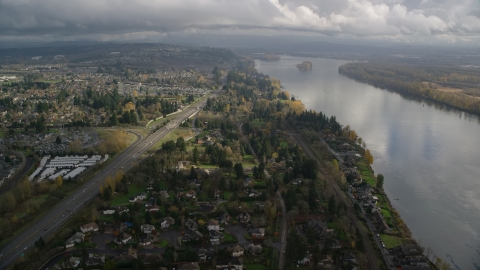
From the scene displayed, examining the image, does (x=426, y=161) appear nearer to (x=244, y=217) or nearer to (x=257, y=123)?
(x=257, y=123)

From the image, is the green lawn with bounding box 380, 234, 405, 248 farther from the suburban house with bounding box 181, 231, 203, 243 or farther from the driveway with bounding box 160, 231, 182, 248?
the driveway with bounding box 160, 231, 182, 248

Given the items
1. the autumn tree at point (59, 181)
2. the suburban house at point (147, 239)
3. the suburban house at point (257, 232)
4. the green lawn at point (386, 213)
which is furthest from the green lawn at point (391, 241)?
the autumn tree at point (59, 181)

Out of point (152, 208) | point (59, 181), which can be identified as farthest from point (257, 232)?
point (59, 181)

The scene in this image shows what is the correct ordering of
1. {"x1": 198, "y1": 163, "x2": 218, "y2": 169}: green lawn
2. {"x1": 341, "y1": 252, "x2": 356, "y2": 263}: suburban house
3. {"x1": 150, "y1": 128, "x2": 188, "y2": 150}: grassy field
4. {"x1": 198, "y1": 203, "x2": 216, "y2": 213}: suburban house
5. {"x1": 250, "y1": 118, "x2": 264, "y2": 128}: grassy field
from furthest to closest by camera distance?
{"x1": 250, "y1": 118, "x2": 264, "y2": 128}: grassy field, {"x1": 150, "y1": 128, "x2": 188, "y2": 150}: grassy field, {"x1": 198, "y1": 163, "x2": 218, "y2": 169}: green lawn, {"x1": 198, "y1": 203, "x2": 216, "y2": 213}: suburban house, {"x1": 341, "y1": 252, "x2": 356, "y2": 263}: suburban house

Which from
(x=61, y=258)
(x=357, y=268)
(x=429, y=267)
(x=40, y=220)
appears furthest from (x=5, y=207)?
(x=429, y=267)

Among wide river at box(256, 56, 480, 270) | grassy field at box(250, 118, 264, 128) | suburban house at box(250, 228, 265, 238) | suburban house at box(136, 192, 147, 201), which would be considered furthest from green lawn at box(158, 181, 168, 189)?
grassy field at box(250, 118, 264, 128)

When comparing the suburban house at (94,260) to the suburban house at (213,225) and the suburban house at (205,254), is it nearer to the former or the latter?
the suburban house at (205,254)
